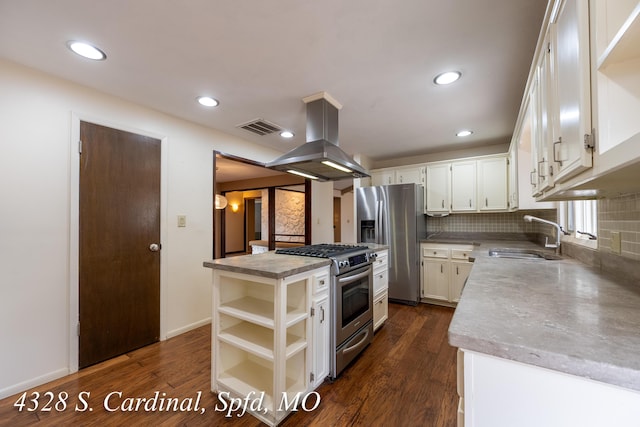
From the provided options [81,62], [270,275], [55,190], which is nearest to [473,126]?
[270,275]

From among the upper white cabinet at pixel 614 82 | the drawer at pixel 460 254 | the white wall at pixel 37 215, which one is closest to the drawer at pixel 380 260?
the drawer at pixel 460 254

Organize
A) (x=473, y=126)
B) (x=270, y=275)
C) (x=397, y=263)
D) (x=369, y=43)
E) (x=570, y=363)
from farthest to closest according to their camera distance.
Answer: (x=397, y=263) < (x=473, y=126) < (x=369, y=43) < (x=270, y=275) < (x=570, y=363)

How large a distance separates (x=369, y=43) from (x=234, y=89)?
118 cm

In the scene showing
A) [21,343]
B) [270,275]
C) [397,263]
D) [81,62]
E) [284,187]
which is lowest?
[21,343]

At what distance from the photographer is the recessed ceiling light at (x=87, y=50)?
1641mm

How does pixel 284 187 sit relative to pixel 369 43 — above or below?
below

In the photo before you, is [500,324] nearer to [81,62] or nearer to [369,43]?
[369,43]

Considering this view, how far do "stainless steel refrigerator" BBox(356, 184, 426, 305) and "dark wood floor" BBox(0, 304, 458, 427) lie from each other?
1.09 metres

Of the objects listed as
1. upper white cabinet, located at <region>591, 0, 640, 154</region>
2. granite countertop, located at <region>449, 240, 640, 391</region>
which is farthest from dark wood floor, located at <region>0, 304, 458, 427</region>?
upper white cabinet, located at <region>591, 0, 640, 154</region>

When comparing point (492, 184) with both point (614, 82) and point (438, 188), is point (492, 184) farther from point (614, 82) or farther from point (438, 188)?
point (614, 82)

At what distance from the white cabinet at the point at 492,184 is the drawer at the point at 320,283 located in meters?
2.84

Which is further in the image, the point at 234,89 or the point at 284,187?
the point at 284,187

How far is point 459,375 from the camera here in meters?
0.78

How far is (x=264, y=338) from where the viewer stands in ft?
5.72
